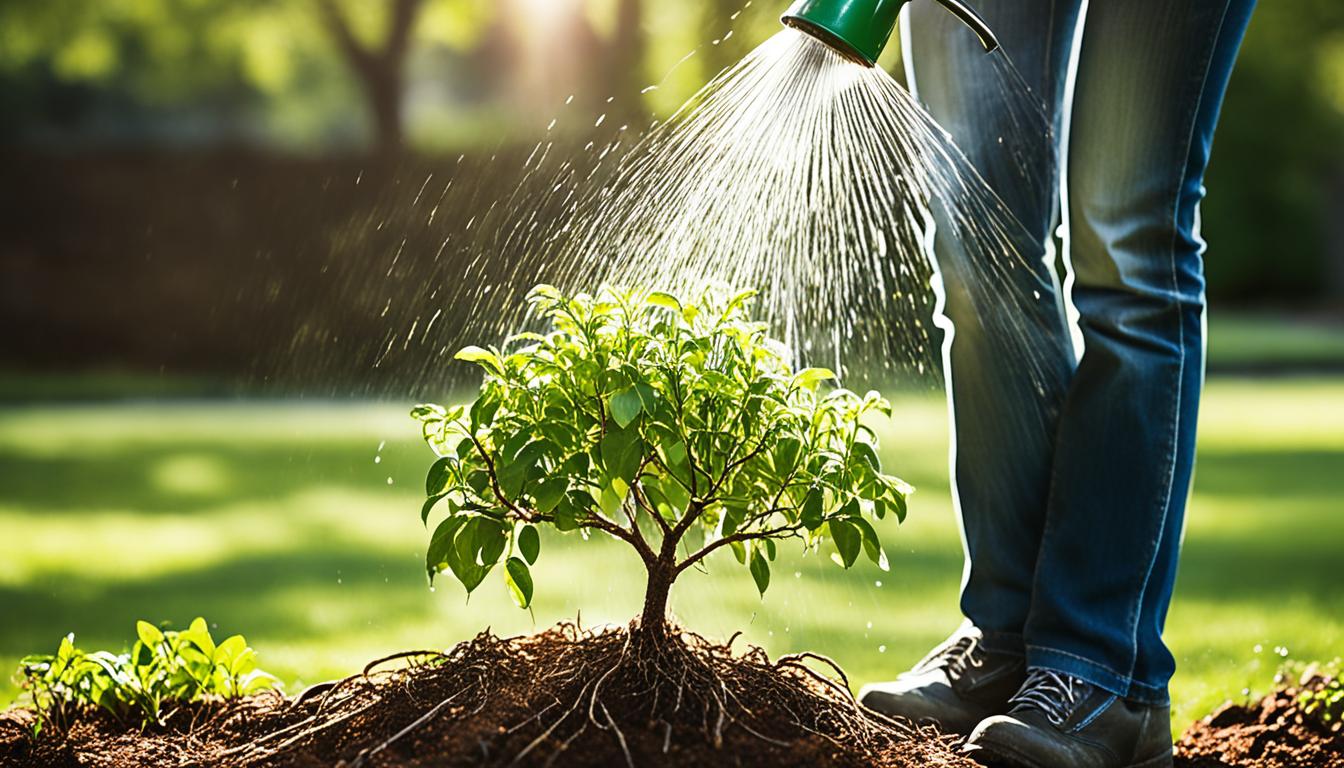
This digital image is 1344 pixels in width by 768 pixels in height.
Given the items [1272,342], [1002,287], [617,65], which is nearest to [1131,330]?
[1002,287]

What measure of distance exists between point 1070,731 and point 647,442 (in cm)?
82

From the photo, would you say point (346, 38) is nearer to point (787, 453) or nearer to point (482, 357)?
point (482, 357)

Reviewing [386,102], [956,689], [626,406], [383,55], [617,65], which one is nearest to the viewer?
[626,406]

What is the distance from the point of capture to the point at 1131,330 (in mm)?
2279

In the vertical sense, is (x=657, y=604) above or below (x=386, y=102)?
below

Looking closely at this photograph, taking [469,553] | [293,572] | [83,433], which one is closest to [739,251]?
[469,553]

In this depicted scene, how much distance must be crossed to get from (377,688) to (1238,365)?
14.3 m

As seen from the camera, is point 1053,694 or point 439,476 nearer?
point 439,476

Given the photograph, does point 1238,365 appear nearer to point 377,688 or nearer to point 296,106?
point 377,688

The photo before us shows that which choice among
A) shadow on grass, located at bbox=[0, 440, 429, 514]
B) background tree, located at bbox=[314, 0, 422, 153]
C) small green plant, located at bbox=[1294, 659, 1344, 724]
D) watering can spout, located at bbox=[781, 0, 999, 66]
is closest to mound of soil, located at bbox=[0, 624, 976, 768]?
small green plant, located at bbox=[1294, 659, 1344, 724]

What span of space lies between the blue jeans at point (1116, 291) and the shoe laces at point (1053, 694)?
0.7 inches

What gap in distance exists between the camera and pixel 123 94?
1601 inches

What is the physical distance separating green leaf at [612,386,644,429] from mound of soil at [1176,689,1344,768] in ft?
3.83

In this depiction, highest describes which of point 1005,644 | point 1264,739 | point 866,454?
point 866,454
